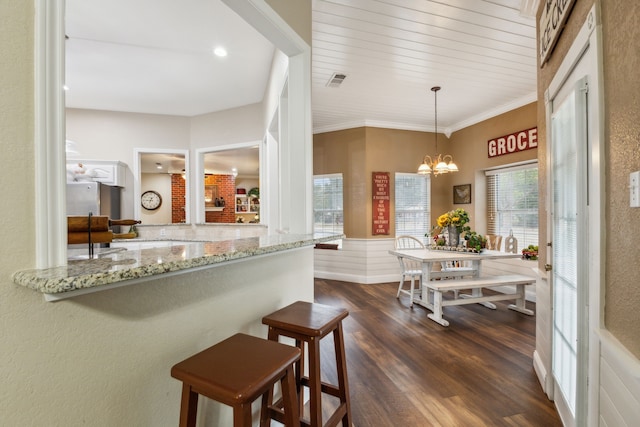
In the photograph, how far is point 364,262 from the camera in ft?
16.8

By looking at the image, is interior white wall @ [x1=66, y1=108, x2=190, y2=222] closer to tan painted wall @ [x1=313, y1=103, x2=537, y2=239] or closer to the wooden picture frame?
tan painted wall @ [x1=313, y1=103, x2=537, y2=239]

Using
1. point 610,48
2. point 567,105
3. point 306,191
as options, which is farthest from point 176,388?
point 567,105

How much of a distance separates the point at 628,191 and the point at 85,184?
4738 millimetres

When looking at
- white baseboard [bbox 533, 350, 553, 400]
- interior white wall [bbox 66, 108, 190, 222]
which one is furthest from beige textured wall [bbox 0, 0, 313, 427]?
interior white wall [bbox 66, 108, 190, 222]

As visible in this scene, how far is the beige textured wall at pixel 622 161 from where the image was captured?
965 mm

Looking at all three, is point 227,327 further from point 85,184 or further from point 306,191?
point 85,184

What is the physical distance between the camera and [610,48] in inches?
44.0

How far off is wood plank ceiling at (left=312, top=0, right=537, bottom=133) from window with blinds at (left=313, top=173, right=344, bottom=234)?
3.70 ft

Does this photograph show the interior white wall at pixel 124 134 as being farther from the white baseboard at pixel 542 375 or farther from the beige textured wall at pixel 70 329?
the white baseboard at pixel 542 375

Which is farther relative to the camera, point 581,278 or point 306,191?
point 306,191

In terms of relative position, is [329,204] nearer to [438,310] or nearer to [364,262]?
[364,262]

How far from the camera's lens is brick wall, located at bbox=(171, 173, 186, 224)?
31.1ft

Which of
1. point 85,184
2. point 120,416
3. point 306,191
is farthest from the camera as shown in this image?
point 85,184

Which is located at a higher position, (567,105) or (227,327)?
(567,105)
